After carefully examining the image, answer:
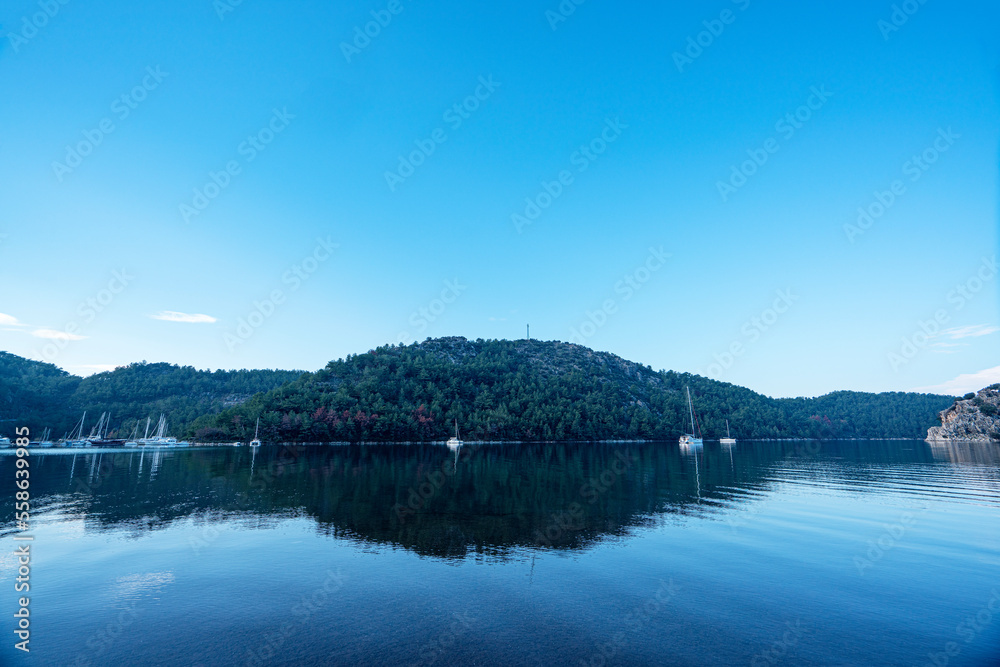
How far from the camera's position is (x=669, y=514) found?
1347 inches

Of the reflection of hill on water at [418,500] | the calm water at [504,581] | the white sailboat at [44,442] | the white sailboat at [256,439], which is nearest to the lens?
the calm water at [504,581]

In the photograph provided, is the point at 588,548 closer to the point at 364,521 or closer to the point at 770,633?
the point at 770,633

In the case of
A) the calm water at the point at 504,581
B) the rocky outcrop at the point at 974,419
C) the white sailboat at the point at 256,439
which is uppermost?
the rocky outcrop at the point at 974,419

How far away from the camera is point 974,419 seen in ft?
580

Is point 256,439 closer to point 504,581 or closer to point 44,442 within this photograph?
point 44,442

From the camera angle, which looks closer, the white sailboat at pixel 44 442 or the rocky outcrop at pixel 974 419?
the white sailboat at pixel 44 442

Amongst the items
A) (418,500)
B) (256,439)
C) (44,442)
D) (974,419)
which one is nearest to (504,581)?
(418,500)

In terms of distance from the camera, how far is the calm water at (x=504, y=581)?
42.9 feet

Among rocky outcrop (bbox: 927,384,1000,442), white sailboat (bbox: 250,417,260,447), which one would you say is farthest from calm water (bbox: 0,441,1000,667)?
rocky outcrop (bbox: 927,384,1000,442)

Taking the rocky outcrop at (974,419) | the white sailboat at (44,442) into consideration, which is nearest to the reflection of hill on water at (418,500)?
the white sailboat at (44,442)

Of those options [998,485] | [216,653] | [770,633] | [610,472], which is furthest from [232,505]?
[998,485]

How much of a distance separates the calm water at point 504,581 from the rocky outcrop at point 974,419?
191 meters

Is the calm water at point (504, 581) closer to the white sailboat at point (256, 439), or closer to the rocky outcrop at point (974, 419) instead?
the white sailboat at point (256, 439)

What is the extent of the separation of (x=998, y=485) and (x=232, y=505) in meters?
77.5
